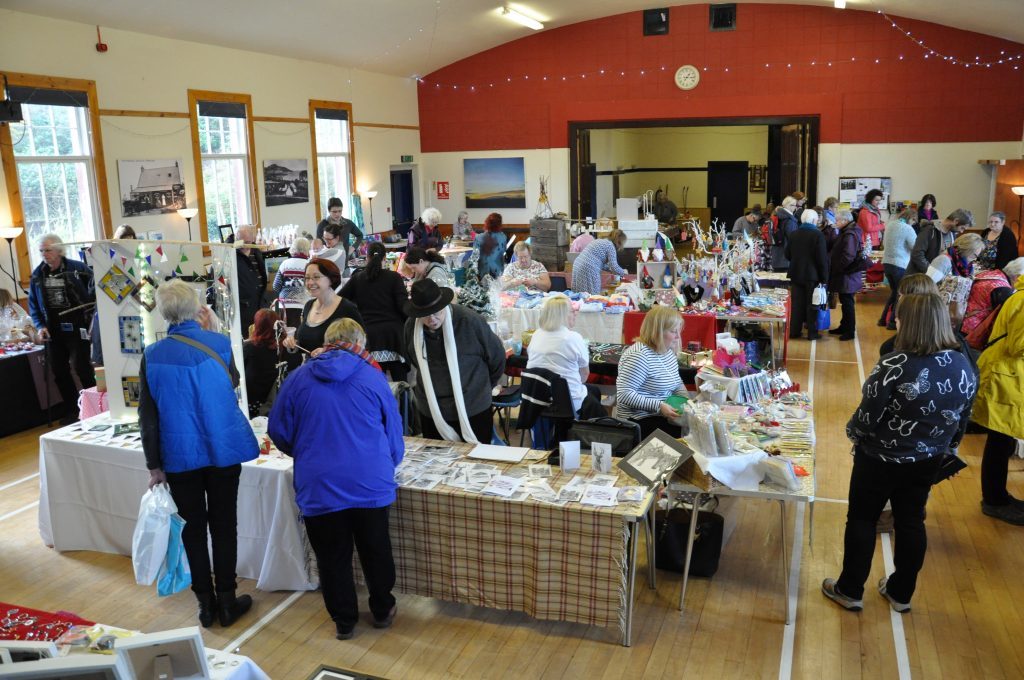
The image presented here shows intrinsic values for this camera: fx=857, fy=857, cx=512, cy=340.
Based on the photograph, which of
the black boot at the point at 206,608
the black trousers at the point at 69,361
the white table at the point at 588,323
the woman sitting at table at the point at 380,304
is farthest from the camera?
the white table at the point at 588,323

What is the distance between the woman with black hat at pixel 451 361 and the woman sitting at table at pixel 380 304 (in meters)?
1.10

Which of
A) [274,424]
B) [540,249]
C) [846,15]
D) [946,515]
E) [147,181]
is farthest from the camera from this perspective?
[846,15]

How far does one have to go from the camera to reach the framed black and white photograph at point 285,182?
12.1 metres

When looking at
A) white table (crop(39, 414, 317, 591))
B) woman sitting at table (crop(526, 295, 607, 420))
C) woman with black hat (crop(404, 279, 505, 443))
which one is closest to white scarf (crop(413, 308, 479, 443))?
woman with black hat (crop(404, 279, 505, 443))

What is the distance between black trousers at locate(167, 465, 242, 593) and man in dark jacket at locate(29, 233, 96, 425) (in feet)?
12.4

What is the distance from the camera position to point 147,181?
9.90 meters

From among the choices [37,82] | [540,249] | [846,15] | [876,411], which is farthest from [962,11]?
[37,82]

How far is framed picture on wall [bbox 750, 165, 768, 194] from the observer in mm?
19802

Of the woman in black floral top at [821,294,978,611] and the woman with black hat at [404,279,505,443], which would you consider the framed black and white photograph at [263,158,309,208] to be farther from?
the woman in black floral top at [821,294,978,611]

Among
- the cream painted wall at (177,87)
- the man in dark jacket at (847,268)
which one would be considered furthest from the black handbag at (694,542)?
the cream painted wall at (177,87)

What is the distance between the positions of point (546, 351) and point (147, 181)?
687 centimetres

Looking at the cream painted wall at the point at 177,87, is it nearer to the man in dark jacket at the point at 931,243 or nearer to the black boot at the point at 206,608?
the black boot at the point at 206,608

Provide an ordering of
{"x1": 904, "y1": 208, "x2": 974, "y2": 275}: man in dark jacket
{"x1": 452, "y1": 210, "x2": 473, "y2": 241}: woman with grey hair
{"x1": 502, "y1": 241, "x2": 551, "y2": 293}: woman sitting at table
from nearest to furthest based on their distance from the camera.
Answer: {"x1": 502, "y1": 241, "x2": 551, "y2": 293}: woman sitting at table < {"x1": 904, "y1": 208, "x2": 974, "y2": 275}: man in dark jacket < {"x1": 452, "y1": 210, "x2": 473, "y2": 241}: woman with grey hair

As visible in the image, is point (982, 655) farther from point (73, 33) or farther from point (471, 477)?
point (73, 33)
